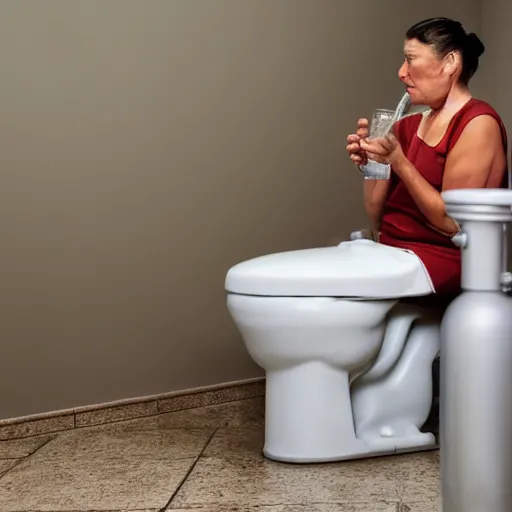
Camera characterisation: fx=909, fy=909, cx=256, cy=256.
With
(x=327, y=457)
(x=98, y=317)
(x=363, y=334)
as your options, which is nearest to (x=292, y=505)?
(x=327, y=457)

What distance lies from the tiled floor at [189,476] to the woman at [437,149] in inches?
18.0

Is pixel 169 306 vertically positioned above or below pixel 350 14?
below

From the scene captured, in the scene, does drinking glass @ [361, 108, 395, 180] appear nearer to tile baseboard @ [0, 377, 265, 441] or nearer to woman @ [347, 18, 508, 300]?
woman @ [347, 18, 508, 300]

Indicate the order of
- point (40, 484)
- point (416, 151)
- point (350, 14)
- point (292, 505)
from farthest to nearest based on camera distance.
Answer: point (350, 14), point (416, 151), point (40, 484), point (292, 505)

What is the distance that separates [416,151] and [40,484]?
1.11 meters

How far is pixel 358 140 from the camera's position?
204 centimetres

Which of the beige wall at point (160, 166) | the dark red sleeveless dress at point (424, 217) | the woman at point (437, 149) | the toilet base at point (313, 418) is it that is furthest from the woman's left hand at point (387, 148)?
the beige wall at point (160, 166)

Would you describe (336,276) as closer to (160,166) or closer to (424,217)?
(424,217)

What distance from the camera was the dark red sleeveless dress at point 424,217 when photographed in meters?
2.00

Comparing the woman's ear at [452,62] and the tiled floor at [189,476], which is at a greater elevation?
the woman's ear at [452,62]

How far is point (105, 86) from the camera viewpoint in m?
2.27

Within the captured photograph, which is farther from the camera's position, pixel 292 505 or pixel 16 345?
pixel 16 345

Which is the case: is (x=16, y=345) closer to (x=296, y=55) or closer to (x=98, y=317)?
(x=98, y=317)

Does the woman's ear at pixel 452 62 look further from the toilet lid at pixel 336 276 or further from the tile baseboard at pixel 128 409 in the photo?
the tile baseboard at pixel 128 409
